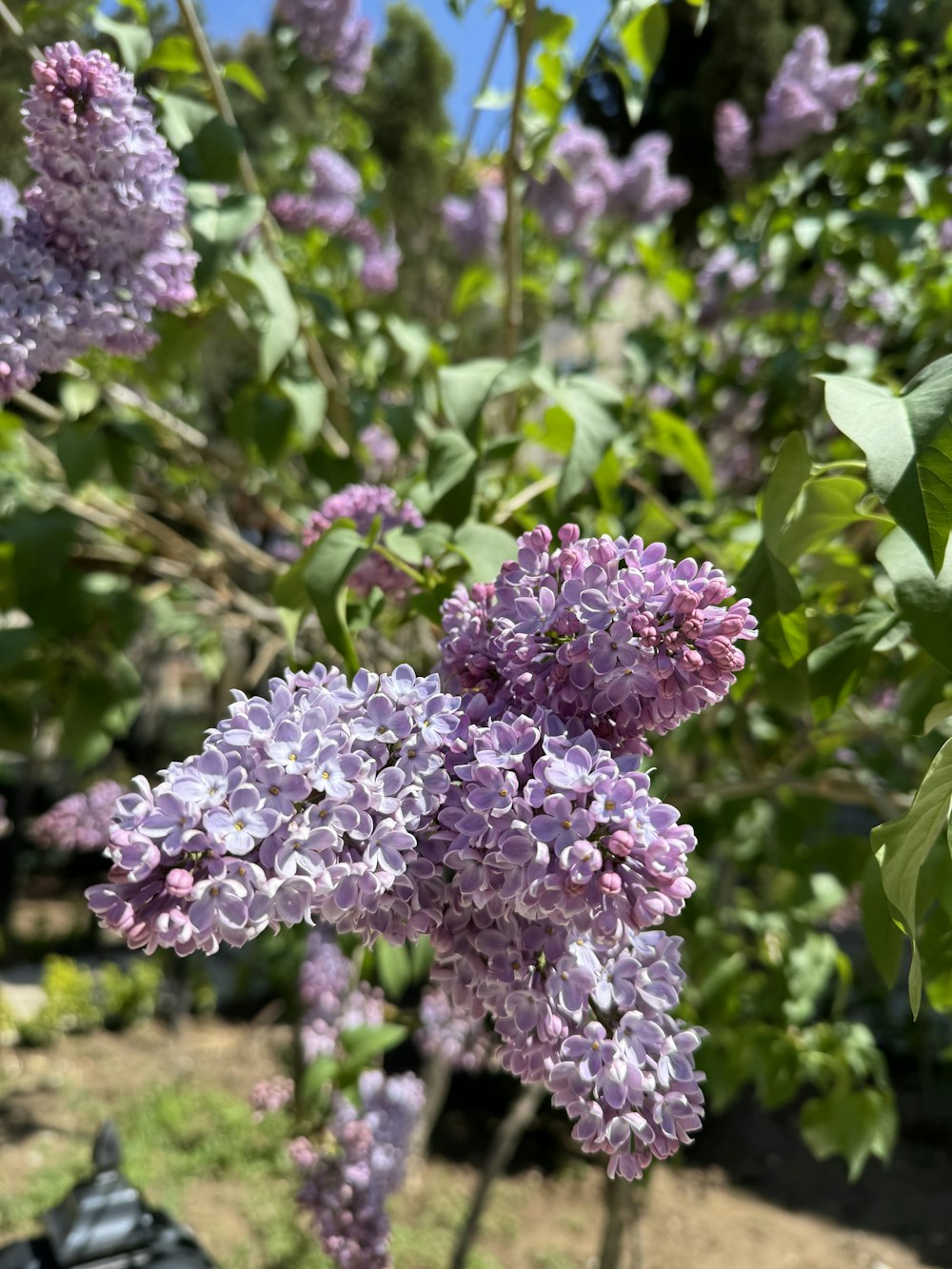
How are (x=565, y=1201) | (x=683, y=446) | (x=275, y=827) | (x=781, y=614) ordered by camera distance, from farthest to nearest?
(x=565, y=1201) < (x=683, y=446) < (x=781, y=614) < (x=275, y=827)

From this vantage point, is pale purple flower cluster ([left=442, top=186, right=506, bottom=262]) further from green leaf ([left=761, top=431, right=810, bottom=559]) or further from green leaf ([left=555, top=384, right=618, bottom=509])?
green leaf ([left=761, top=431, right=810, bottom=559])

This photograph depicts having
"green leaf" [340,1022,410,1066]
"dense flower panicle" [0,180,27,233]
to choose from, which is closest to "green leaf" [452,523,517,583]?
"dense flower panicle" [0,180,27,233]

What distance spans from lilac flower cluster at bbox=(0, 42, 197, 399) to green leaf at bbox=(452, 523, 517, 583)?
1.15 feet

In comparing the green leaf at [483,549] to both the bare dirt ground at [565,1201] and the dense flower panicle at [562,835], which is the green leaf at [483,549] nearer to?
the dense flower panicle at [562,835]

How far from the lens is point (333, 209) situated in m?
2.48

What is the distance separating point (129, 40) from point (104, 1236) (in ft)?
4.17

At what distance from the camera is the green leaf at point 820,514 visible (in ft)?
2.51

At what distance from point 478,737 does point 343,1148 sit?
46.4 inches

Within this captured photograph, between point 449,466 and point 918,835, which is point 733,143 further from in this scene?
point 918,835

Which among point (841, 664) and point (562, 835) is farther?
point (841, 664)

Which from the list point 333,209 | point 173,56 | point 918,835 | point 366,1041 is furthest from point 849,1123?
point 333,209

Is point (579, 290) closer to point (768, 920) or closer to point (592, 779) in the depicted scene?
point (768, 920)

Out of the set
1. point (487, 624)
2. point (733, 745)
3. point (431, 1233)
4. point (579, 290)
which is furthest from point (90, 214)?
point (431, 1233)

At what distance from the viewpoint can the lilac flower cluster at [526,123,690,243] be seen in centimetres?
277
